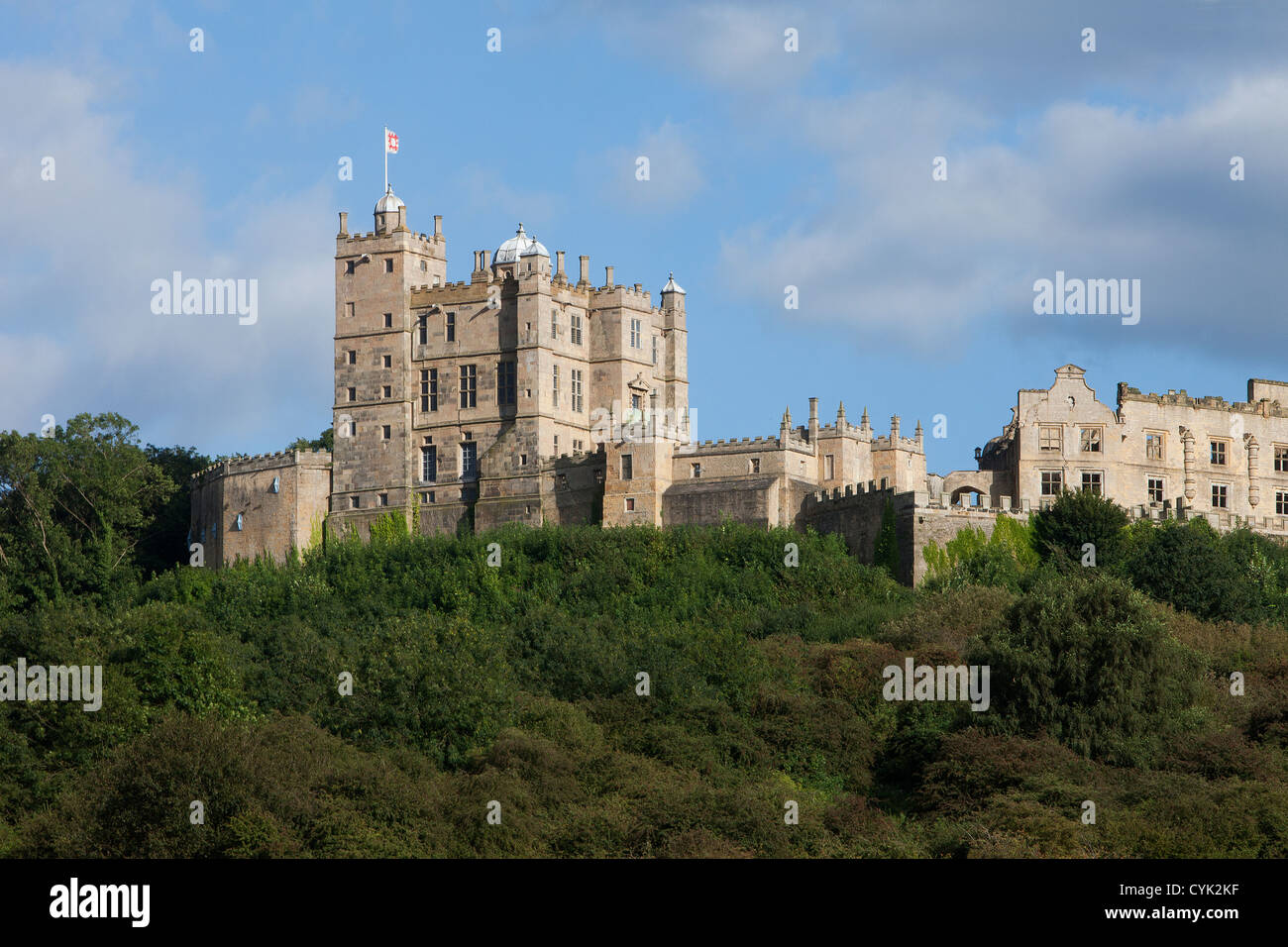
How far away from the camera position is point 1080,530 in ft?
264

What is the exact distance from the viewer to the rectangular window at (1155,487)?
84.4 m

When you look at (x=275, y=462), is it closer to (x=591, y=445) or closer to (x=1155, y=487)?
(x=591, y=445)

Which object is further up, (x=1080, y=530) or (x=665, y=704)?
(x=1080, y=530)

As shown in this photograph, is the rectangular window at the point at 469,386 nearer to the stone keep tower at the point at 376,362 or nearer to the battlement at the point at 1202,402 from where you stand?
the stone keep tower at the point at 376,362

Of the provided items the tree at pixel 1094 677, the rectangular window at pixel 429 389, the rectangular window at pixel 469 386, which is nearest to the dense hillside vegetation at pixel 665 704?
the tree at pixel 1094 677

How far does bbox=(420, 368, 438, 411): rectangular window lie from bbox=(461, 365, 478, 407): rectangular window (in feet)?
3.91

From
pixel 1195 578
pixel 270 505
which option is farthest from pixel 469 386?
pixel 1195 578

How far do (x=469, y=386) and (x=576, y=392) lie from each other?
422 cm

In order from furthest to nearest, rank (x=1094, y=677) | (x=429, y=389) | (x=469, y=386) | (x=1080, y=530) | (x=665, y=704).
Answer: (x=429, y=389), (x=469, y=386), (x=1080, y=530), (x=665, y=704), (x=1094, y=677)

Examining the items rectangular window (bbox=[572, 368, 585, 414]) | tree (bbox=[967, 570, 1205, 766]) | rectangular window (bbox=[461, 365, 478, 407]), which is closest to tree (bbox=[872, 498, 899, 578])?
tree (bbox=[967, 570, 1205, 766])

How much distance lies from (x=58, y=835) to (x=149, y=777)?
272 cm

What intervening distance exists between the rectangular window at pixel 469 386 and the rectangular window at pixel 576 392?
3.85 meters

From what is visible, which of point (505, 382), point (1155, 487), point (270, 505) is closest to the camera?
point (1155, 487)
